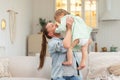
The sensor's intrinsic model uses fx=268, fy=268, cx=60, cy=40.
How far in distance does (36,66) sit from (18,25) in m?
2.87

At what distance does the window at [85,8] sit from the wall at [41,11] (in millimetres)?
466

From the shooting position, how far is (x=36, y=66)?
159 inches

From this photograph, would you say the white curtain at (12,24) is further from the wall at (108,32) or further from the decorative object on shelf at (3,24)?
the wall at (108,32)

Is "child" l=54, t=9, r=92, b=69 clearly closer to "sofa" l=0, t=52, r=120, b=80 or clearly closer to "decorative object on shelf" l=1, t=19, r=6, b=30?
"sofa" l=0, t=52, r=120, b=80

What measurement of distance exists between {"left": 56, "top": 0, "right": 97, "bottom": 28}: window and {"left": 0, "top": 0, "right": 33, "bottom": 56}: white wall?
3.70ft

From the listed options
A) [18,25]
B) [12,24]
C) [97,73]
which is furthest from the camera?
[18,25]

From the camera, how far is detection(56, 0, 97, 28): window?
7.59m

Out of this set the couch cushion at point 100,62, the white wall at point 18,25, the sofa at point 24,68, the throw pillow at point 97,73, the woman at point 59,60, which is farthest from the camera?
the white wall at point 18,25

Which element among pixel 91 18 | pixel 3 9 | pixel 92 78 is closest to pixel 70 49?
pixel 92 78

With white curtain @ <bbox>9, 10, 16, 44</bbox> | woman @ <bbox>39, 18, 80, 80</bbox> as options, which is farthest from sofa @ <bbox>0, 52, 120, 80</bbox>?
white curtain @ <bbox>9, 10, 16, 44</bbox>

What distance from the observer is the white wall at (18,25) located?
5.86m

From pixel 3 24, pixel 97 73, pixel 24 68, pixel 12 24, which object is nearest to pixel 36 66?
pixel 24 68

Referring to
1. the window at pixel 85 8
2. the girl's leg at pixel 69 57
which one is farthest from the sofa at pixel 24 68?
the window at pixel 85 8

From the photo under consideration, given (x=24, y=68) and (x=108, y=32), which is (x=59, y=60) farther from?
(x=108, y=32)
